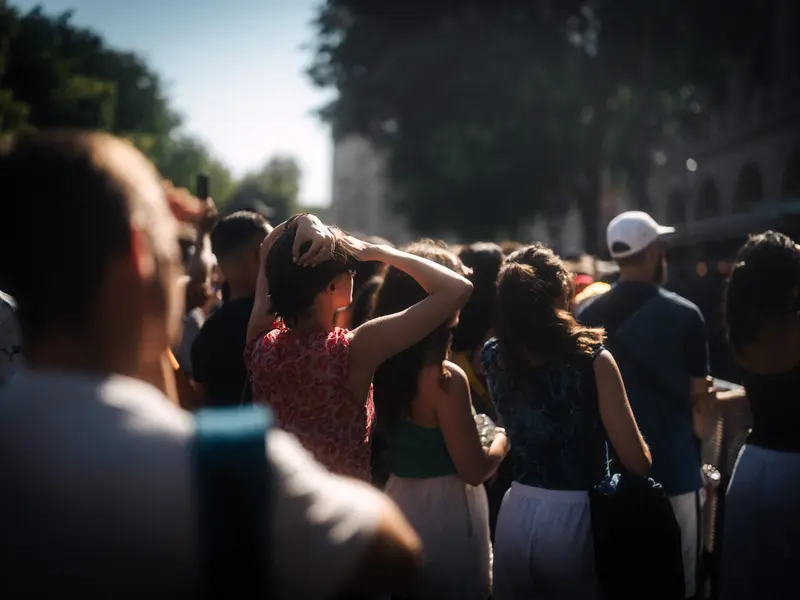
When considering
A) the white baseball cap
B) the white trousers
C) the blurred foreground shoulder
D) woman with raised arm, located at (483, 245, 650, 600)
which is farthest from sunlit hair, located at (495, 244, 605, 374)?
the blurred foreground shoulder

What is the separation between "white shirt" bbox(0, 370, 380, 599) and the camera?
1.13 meters

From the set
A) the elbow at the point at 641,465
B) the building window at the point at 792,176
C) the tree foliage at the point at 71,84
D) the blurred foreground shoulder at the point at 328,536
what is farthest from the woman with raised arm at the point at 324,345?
the building window at the point at 792,176

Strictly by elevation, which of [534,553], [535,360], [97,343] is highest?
[97,343]

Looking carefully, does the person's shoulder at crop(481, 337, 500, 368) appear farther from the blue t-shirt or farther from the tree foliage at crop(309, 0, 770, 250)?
the tree foliage at crop(309, 0, 770, 250)

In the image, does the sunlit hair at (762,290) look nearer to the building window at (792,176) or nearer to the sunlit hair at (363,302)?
the sunlit hair at (363,302)

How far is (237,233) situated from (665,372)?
Result: 81.5 inches

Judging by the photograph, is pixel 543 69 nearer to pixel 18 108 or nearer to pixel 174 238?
pixel 18 108

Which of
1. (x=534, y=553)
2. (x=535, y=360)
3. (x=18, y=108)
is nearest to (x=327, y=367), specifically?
(x=535, y=360)

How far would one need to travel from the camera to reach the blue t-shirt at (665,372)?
4.02 m

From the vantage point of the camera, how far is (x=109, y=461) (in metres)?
1.14

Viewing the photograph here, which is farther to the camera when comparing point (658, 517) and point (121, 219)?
point (658, 517)

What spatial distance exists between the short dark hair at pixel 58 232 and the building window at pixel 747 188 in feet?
96.8

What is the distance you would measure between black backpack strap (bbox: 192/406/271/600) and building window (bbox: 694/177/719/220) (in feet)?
109

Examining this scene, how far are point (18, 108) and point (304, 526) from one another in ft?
64.3
